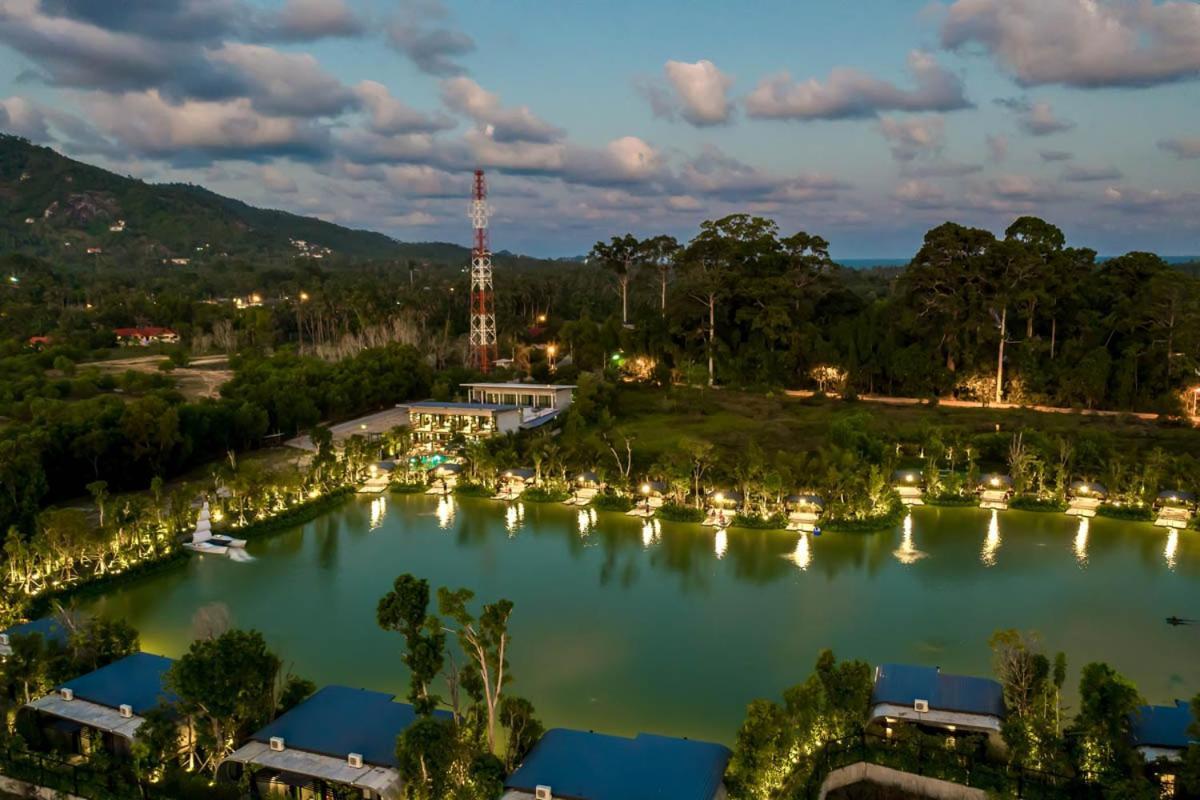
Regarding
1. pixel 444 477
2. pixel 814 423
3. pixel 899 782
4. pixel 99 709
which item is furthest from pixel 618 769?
pixel 814 423

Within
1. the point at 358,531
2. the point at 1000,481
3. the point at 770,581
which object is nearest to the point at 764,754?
the point at 770,581

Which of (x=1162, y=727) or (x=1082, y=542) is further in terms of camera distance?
(x=1082, y=542)

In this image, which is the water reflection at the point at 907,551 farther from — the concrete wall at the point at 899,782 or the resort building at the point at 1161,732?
the concrete wall at the point at 899,782

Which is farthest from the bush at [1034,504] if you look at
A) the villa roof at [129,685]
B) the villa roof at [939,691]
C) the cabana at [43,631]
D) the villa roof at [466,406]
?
the cabana at [43,631]

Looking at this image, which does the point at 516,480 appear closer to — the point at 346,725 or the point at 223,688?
the point at 346,725

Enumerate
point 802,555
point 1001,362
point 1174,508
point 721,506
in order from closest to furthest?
point 802,555 < point 1174,508 < point 721,506 < point 1001,362

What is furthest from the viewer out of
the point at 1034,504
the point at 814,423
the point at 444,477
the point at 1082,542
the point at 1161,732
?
the point at 814,423
